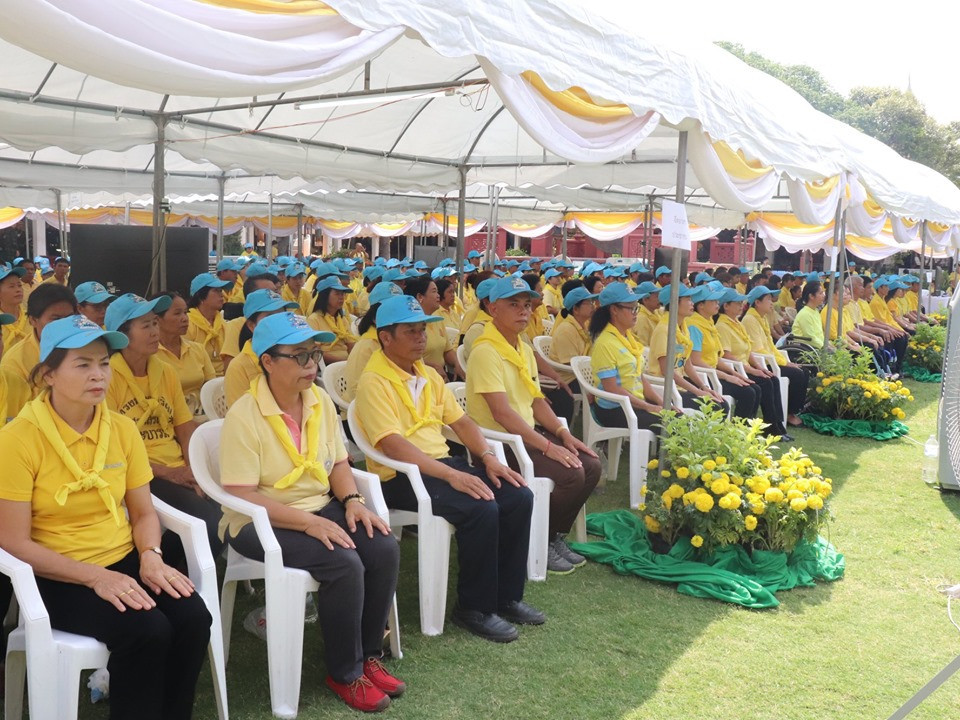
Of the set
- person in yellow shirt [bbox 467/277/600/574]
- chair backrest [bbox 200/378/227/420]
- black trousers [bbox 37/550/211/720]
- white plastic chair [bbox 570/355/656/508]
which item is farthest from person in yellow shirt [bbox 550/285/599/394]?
black trousers [bbox 37/550/211/720]

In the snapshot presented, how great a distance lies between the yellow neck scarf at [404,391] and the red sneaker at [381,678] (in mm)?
1127

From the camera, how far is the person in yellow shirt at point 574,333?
757 centimetres

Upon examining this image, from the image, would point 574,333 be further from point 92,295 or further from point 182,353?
point 92,295

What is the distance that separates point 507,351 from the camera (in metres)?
4.96

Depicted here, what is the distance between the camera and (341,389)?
242 inches

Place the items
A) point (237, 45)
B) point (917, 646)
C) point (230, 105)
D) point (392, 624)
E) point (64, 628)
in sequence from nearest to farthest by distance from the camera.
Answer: point (64, 628)
point (237, 45)
point (392, 624)
point (917, 646)
point (230, 105)

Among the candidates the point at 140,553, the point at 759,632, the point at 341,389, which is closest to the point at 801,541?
the point at 759,632

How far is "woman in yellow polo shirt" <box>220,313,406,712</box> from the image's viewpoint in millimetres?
3252

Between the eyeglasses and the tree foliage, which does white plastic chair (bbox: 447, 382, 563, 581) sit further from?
the tree foliage

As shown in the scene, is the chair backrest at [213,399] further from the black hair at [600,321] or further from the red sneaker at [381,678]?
the black hair at [600,321]

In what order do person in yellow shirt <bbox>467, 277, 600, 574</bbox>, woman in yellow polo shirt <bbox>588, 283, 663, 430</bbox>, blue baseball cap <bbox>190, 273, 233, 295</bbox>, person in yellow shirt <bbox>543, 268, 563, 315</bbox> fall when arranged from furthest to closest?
1. person in yellow shirt <bbox>543, 268, 563, 315</bbox>
2. blue baseball cap <bbox>190, 273, 233, 295</bbox>
3. woman in yellow polo shirt <bbox>588, 283, 663, 430</bbox>
4. person in yellow shirt <bbox>467, 277, 600, 574</bbox>

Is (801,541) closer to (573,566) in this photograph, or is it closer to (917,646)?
(917,646)

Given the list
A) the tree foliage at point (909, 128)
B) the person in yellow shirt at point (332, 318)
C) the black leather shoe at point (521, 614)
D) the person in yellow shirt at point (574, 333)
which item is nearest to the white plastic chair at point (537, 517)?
the black leather shoe at point (521, 614)

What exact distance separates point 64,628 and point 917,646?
357 centimetres
